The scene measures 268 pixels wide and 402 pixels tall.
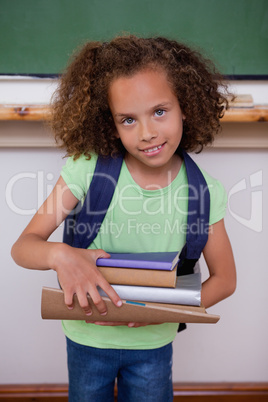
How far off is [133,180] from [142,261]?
236 mm

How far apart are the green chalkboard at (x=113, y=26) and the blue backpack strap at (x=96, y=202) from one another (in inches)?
12.3

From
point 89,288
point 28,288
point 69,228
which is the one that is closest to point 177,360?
point 28,288

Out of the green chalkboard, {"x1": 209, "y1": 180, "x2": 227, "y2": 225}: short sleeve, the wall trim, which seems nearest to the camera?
{"x1": 209, "y1": 180, "x2": 227, "y2": 225}: short sleeve

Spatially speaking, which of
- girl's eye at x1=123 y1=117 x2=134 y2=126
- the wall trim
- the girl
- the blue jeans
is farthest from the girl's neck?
the wall trim

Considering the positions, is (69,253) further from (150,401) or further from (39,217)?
(150,401)

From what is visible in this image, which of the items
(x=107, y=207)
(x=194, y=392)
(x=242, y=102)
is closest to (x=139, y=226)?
(x=107, y=207)

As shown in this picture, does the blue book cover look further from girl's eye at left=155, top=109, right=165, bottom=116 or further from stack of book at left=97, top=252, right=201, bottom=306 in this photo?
girl's eye at left=155, top=109, right=165, bottom=116

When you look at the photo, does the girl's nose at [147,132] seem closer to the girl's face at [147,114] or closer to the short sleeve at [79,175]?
the girl's face at [147,114]

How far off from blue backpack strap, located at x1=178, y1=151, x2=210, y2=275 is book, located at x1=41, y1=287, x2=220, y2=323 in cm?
20

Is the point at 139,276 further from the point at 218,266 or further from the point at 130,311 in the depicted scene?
the point at 218,266

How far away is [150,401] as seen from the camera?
856mm

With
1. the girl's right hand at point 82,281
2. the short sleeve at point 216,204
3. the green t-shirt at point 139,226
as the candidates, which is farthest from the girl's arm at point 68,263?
the short sleeve at point 216,204

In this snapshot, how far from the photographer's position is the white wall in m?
1.09

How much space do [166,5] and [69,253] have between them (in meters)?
0.64
